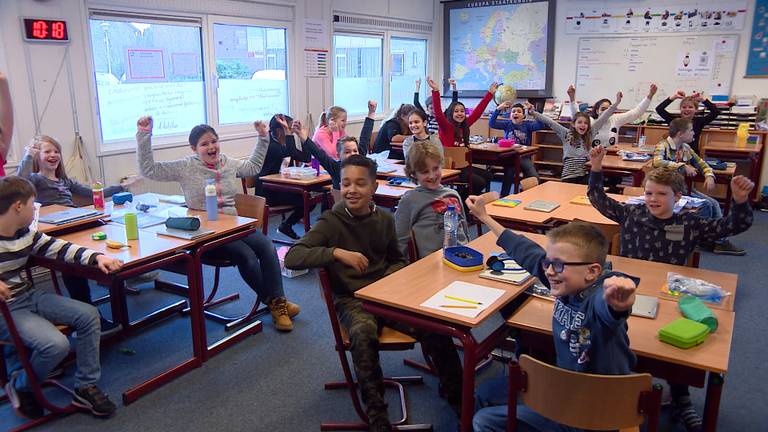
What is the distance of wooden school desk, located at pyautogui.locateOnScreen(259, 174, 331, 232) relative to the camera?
4793 millimetres

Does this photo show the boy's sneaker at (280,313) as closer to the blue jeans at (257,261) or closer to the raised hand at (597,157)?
the blue jeans at (257,261)

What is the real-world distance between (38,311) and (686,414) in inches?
113

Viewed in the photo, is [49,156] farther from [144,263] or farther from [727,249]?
[727,249]

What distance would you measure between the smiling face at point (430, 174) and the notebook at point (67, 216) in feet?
5.93

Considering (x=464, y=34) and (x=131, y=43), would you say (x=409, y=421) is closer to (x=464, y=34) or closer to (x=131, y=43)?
(x=131, y=43)

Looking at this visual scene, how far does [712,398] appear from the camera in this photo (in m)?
1.80

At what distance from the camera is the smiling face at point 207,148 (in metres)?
3.63

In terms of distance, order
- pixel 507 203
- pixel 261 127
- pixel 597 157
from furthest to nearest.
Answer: pixel 261 127
pixel 507 203
pixel 597 157

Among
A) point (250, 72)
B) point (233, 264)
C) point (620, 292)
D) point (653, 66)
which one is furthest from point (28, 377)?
point (653, 66)

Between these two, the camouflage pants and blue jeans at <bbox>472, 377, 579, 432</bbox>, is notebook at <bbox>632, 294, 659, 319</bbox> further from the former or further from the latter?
the camouflage pants

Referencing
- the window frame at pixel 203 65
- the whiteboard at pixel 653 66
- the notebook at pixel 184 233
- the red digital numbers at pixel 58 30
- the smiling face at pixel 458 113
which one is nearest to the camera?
the notebook at pixel 184 233

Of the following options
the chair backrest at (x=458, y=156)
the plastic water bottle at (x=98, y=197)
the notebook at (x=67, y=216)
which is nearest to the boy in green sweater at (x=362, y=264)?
the notebook at (x=67, y=216)

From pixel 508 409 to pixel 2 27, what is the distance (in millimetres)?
4467

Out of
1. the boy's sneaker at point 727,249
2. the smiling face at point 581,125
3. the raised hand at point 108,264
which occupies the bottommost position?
the boy's sneaker at point 727,249
